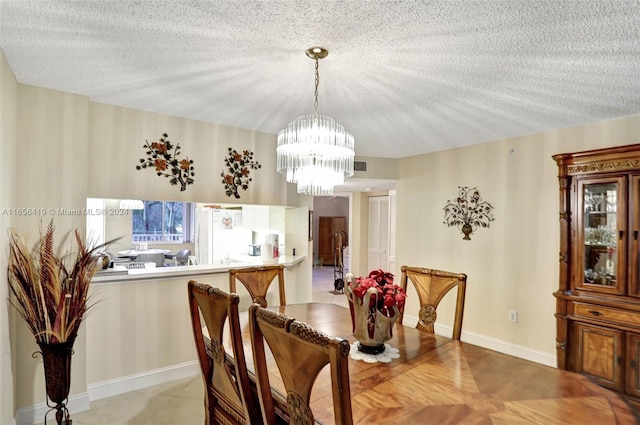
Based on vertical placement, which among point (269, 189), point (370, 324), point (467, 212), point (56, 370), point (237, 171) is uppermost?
point (237, 171)

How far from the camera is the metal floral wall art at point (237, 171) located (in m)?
3.45

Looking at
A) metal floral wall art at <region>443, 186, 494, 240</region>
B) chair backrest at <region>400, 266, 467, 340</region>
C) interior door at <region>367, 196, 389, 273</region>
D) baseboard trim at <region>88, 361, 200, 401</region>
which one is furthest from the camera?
interior door at <region>367, 196, 389, 273</region>

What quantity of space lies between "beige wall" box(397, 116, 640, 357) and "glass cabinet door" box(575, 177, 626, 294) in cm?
42

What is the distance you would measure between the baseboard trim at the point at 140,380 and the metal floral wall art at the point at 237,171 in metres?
1.65

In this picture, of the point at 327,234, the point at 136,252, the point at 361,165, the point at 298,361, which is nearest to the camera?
the point at 298,361

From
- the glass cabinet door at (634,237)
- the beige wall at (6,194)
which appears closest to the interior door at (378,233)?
the glass cabinet door at (634,237)

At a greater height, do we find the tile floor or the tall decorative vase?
the tall decorative vase

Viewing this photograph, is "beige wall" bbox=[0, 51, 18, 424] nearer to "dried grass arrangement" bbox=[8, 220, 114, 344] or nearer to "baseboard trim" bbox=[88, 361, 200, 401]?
"dried grass arrangement" bbox=[8, 220, 114, 344]

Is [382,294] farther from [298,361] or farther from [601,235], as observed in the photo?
[601,235]

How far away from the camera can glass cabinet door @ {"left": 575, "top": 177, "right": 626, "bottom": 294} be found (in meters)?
2.74

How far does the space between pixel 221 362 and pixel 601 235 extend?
312cm

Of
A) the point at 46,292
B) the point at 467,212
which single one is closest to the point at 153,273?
the point at 46,292

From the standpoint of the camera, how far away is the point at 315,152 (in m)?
2.05

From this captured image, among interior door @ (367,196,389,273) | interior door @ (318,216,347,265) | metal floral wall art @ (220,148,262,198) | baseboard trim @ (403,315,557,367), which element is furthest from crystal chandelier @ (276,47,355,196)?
interior door @ (318,216,347,265)
